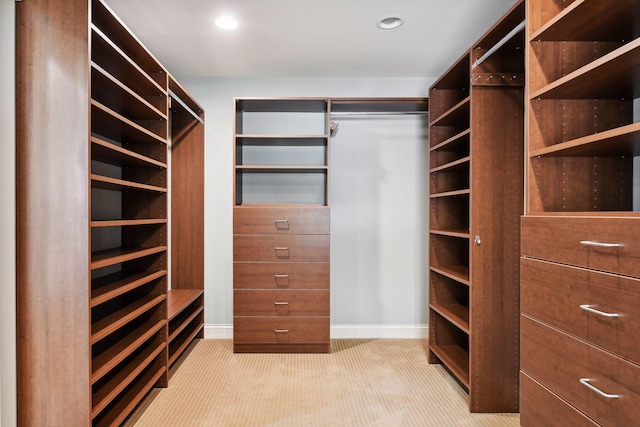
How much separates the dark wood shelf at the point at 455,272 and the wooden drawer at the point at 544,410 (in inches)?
31.3

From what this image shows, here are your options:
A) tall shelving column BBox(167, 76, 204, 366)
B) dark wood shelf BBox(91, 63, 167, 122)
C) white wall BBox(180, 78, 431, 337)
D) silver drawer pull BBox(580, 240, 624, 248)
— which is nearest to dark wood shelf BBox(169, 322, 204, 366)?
tall shelving column BBox(167, 76, 204, 366)

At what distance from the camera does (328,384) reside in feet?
8.18

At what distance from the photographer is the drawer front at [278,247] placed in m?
2.94

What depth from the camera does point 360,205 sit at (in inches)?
135

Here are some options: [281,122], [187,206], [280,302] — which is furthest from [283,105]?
[280,302]

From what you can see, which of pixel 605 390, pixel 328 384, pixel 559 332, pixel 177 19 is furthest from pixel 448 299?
pixel 177 19

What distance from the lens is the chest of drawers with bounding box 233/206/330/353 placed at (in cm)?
293

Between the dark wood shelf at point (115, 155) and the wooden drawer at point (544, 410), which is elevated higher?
the dark wood shelf at point (115, 155)

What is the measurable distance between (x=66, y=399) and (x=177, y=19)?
7.04 ft

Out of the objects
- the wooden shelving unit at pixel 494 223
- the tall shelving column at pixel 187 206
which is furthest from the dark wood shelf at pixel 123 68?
the wooden shelving unit at pixel 494 223

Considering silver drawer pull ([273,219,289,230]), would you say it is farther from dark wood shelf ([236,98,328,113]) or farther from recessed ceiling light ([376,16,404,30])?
recessed ceiling light ([376,16,404,30])

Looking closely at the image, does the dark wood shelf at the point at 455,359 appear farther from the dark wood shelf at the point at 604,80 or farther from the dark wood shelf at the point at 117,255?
the dark wood shelf at the point at 117,255

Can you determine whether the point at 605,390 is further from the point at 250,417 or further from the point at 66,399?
the point at 66,399

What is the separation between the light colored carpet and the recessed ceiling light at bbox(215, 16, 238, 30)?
91.7 inches
